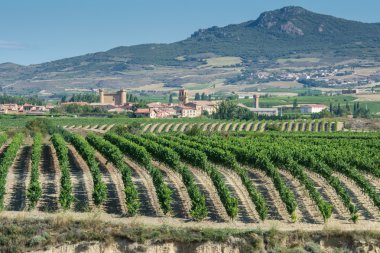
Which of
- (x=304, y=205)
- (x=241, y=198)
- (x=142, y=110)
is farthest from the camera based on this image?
(x=142, y=110)

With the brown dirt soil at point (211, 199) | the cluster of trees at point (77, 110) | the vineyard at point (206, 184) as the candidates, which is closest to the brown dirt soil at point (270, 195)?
the vineyard at point (206, 184)

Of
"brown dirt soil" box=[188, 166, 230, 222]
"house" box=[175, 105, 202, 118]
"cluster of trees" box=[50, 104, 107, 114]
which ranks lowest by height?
"house" box=[175, 105, 202, 118]

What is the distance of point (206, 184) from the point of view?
40.1 m

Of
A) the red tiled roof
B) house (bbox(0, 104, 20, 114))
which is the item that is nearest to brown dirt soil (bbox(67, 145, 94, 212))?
the red tiled roof

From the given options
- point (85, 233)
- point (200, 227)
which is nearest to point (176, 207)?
point (200, 227)

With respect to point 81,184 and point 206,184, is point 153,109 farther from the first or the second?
point 206,184

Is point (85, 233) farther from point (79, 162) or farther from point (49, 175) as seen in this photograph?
point (79, 162)

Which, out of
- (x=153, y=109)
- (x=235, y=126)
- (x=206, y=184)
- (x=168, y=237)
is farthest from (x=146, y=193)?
(x=153, y=109)

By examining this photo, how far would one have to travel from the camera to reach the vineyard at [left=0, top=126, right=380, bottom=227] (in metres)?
32.2

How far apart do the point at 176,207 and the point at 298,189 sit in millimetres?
8221

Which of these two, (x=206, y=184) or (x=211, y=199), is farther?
(x=206, y=184)

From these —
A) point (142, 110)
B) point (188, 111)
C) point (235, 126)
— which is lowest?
point (188, 111)

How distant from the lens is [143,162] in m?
43.8

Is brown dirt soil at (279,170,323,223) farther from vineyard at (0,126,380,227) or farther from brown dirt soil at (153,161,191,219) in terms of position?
brown dirt soil at (153,161,191,219)
